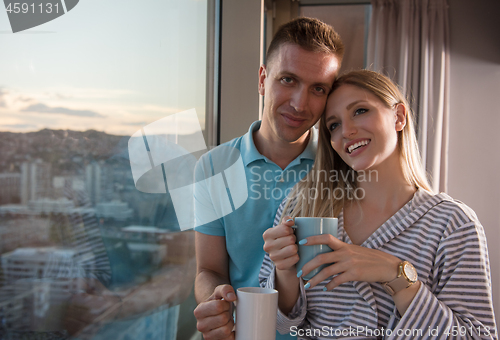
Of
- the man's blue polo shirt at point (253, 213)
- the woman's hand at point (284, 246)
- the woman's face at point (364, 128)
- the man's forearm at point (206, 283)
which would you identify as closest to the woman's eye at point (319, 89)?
the woman's face at point (364, 128)

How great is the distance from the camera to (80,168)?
67 centimetres

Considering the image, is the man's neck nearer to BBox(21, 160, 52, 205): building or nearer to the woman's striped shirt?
the woman's striped shirt

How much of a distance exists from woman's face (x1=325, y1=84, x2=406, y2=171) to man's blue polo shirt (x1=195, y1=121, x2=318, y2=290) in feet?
1.01

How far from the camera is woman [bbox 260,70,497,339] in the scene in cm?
87

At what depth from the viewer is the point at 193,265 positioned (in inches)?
65.2

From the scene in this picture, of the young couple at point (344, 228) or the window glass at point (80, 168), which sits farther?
the young couple at point (344, 228)

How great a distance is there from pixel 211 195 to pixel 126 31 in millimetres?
728

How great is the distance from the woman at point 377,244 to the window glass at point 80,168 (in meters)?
0.38

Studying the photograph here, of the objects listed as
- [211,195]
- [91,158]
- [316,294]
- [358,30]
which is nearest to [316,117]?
[211,195]

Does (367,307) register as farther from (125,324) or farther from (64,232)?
(64,232)

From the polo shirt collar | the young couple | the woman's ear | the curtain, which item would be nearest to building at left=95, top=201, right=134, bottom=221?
the young couple

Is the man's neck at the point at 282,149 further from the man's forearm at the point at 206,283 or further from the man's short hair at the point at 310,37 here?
the man's forearm at the point at 206,283

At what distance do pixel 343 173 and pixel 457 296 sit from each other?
20.4 inches

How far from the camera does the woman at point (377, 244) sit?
0.87 meters
